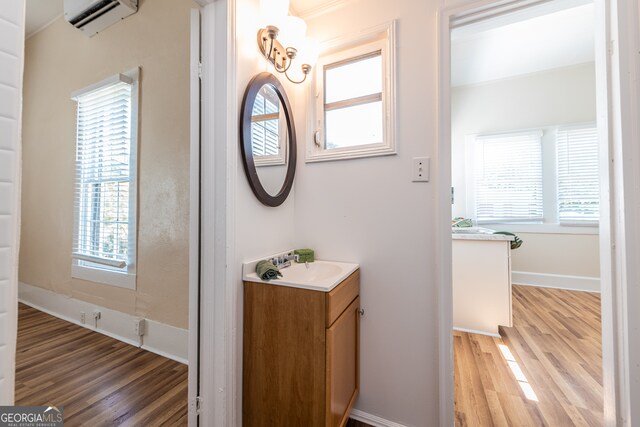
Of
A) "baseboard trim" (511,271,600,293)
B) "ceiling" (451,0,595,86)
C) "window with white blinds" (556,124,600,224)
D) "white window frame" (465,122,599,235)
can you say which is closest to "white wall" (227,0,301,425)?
"ceiling" (451,0,595,86)

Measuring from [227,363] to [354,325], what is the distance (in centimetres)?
63

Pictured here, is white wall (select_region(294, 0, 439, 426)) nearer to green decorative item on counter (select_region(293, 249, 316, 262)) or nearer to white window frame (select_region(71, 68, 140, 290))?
green decorative item on counter (select_region(293, 249, 316, 262))

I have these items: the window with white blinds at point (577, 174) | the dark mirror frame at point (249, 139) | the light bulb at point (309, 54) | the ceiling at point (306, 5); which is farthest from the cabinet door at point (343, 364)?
the window with white blinds at point (577, 174)

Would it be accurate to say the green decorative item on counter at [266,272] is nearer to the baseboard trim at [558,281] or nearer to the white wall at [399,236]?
the white wall at [399,236]

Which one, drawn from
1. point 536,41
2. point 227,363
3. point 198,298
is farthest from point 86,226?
point 536,41

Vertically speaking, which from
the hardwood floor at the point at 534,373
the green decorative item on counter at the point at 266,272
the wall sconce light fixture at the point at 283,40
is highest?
the wall sconce light fixture at the point at 283,40

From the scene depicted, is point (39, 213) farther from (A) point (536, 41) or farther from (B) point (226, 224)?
(A) point (536, 41)

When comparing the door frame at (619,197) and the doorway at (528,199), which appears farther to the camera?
the doorway at (528,199)

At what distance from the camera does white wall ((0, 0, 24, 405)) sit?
0.52 metres

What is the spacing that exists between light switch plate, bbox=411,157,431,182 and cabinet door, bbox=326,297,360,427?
73cm

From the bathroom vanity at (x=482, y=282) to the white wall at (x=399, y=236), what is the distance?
130 cm

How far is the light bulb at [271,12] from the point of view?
1272 mm

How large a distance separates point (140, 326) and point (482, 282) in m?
2.88

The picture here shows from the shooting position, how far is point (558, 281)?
3.41 metres
